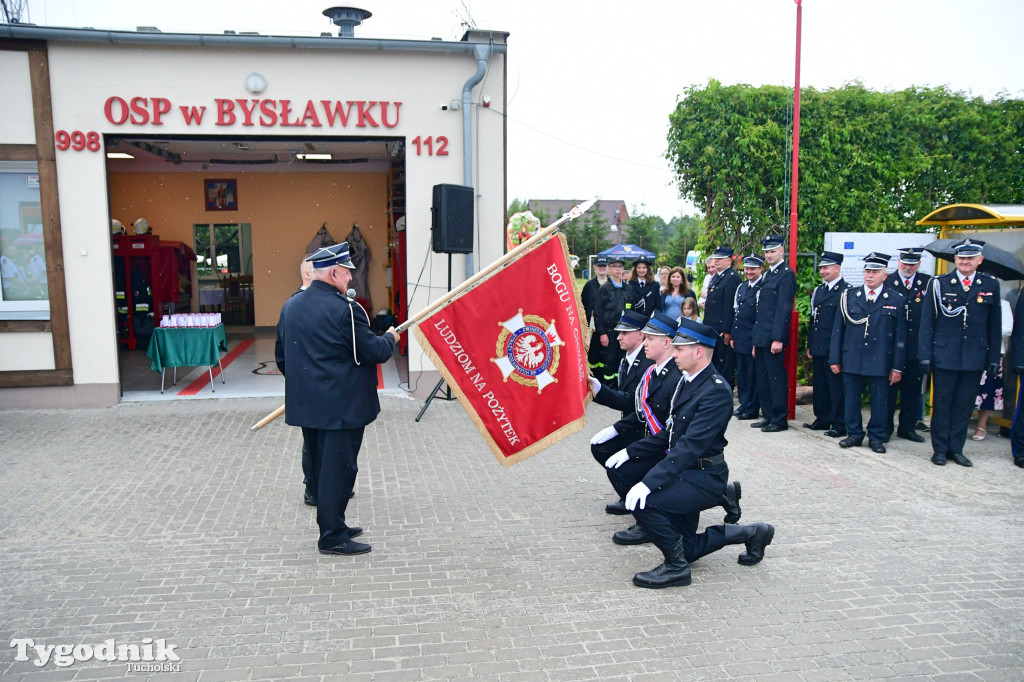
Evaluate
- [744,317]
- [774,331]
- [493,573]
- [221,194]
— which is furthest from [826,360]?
[221,194]

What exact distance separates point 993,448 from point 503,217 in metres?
6.39

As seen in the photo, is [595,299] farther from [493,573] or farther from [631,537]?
[493,573]

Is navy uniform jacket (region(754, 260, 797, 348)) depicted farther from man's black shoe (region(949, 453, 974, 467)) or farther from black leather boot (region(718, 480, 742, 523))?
black leather boot (region(718, 480, 742, 523))

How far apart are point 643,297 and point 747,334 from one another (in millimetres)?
1497

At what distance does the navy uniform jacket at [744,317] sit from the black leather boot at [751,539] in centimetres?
426

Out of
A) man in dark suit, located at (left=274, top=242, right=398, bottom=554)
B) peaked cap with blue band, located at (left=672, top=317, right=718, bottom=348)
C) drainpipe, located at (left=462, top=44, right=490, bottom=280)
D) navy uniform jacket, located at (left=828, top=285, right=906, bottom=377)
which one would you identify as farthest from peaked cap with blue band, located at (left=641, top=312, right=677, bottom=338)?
drainpipe, located at (left=462, top=44, right=490, bottom=280)

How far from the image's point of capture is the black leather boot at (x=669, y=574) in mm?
4660

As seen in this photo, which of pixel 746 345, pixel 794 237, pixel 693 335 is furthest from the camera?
pixel 794 237

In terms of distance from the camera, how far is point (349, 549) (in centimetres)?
518

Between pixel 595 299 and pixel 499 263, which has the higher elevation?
pixel 499 263

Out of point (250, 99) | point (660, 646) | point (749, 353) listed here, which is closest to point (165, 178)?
point (250, 99)

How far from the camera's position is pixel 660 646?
4004 millimetres

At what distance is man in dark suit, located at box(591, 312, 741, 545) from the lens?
505cm

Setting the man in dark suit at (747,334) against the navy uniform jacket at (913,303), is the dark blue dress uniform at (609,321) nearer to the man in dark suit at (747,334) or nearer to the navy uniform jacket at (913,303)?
the man in dark suit at (747,334)
